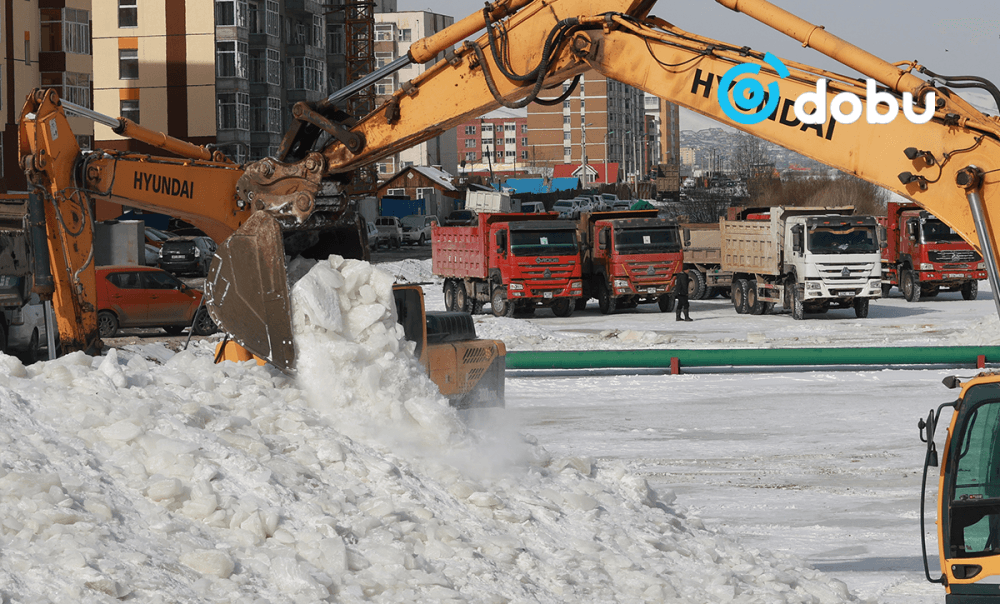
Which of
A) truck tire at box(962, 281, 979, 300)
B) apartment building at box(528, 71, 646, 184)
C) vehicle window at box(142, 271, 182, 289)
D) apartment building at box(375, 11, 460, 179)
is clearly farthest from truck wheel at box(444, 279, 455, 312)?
apartment building at box(528, 71, 646, 184)

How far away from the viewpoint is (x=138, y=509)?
22.2ft

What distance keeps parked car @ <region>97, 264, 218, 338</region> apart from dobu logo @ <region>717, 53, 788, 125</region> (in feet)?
57.1

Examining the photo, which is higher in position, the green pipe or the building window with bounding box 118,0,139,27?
the building window with bounding box 118,0,139,27

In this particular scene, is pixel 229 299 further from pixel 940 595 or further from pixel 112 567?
pixel 940 595

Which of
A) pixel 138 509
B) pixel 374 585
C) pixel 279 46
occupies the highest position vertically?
pixel 279 46

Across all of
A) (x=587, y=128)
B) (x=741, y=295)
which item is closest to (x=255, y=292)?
(x=741, y=295)

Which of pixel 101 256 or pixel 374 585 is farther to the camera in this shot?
pixel 101 256

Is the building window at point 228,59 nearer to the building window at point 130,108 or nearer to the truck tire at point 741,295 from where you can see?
the building window at point 130,108

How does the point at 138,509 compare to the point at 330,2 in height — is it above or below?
below

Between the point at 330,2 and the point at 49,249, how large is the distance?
6878cm

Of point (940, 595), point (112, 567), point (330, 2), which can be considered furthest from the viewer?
point (330, 2)

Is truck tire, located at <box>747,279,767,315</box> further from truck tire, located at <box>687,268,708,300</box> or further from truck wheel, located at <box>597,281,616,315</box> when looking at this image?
truck tire, located at <box>687,268,708,300</box>

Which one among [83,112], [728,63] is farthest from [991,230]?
[83,112]

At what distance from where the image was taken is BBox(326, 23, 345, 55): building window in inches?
3137
